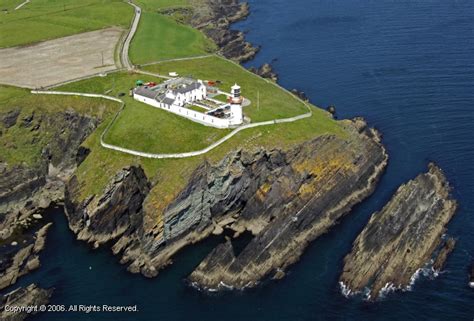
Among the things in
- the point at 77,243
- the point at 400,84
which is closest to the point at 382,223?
the point at 77,243

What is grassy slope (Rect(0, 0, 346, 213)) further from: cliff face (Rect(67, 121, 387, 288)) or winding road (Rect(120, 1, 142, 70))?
winding road (Rect(120, 1, 142, 70))

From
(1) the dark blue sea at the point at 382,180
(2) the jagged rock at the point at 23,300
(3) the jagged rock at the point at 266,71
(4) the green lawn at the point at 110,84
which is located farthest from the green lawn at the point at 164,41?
(2) the jagged rock at the point at 23,300

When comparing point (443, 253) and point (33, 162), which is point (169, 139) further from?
point (443, 253)

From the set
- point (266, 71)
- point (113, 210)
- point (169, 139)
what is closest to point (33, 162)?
point (113, 210)

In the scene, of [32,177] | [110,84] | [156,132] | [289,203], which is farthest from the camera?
[110,84]

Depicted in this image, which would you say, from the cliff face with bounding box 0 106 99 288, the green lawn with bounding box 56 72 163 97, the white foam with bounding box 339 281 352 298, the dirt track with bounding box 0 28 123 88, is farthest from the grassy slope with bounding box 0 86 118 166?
the white foam with bounding box 339 281 352 298
